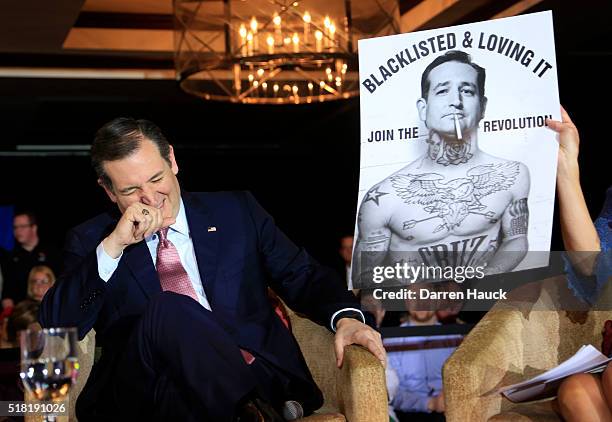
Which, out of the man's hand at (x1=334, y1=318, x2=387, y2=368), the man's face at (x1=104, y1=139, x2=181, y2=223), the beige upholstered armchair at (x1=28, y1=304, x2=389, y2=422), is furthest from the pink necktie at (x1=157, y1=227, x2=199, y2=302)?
the man's hand at (x1=334, y1=318, x2=387, y2=368)

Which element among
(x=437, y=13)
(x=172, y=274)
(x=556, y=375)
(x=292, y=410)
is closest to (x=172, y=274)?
(x=172, y=274)

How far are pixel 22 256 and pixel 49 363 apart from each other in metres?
6.35

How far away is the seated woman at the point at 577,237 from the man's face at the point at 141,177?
1035mm

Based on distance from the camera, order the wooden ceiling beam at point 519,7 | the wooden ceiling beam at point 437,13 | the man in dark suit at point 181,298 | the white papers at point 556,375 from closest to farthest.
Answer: the white papers at point 556,375, the man in dark suit at point 181,298, the wooden ceiling beam at point 519,7, the wooden ceiling beam at point 437,13

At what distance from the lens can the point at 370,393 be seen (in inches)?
93.5

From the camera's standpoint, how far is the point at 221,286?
8.89ft

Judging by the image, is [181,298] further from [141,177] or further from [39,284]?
[39,284]

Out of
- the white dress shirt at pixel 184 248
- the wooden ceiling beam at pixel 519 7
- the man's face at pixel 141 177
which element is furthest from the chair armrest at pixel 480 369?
the wooden ceiling beam at pixel 519 7

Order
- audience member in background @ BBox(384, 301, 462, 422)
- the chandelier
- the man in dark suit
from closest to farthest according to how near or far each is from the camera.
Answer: the man in dark suit → audience member in background @ BBox(384, 301, 462, 422) → the chandelier

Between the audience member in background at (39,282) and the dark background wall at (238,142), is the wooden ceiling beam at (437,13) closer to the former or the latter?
the dark background wall at (238,142)

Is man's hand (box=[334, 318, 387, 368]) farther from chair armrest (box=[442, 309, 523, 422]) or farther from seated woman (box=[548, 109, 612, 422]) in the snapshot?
seated woman (box=[548, 109, 612, 422])

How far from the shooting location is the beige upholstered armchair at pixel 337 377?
2.38m

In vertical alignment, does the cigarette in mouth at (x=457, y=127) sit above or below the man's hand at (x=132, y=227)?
above

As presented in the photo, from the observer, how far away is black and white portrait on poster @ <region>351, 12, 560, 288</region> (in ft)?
8.00
